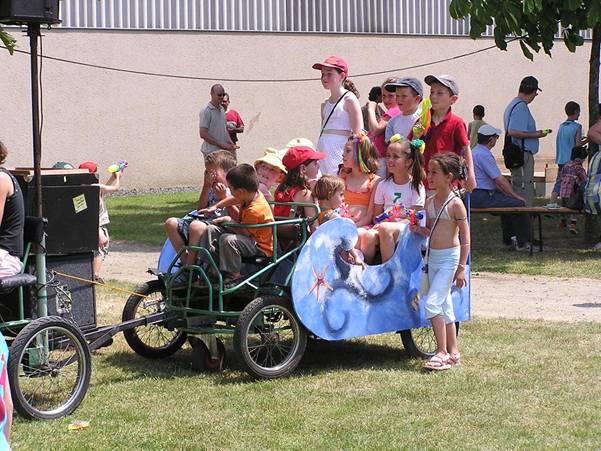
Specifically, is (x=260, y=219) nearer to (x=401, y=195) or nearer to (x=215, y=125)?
(x=401, y=195)

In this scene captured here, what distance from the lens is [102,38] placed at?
856 inches

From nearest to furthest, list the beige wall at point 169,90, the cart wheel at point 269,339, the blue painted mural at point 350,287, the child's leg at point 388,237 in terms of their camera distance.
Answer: the cart wheel at point 269,339 → the blue painted mural at point 350,287 → the child's leg at point 388,237 → the beige wall at point 169,90

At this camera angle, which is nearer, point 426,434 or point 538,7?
point 426,434

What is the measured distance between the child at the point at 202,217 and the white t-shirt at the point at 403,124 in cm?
150

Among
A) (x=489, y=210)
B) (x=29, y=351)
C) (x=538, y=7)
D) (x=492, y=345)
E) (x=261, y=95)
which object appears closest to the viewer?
(x=29, y=351)

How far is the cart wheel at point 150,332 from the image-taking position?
774 centimetres

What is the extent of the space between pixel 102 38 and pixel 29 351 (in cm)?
1615

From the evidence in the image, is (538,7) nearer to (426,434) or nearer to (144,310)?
(144,310)

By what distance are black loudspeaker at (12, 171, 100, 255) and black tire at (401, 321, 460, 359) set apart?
2.22 m

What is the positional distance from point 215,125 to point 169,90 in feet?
21.3

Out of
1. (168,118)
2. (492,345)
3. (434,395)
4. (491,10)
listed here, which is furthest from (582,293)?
(168,118)

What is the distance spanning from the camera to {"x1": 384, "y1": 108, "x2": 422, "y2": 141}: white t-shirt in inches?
354

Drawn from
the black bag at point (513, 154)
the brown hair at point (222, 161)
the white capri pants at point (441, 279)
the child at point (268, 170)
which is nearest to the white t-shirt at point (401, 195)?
the white capri pants at point (441, 279)

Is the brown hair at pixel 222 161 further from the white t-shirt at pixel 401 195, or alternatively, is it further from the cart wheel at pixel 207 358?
the cart wheel at pixel 207 358
